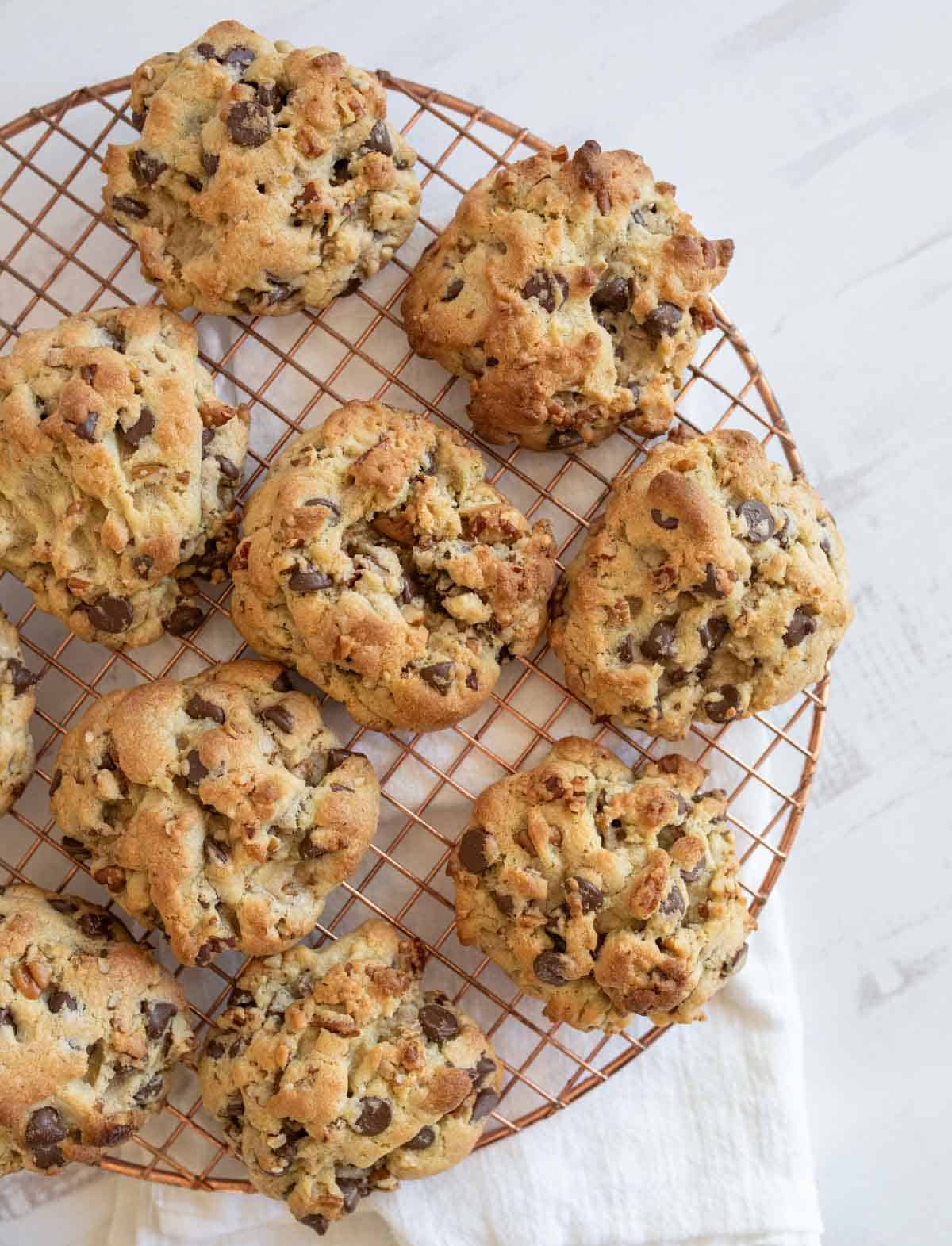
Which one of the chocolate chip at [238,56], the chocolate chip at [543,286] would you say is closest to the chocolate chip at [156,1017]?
the chocolate chip at [543,286]

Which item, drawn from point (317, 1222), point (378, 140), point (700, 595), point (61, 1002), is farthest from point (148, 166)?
point (317, 1222)

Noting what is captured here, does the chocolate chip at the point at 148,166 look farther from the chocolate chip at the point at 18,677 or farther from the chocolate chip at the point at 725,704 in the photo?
the chocolate chip at the point at 725,704

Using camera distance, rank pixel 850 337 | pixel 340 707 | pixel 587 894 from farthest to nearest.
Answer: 1. pixel 850 337
2. pixel 340 707
3. pixel 587 894

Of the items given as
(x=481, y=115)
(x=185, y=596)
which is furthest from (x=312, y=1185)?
(x=481, y=115)

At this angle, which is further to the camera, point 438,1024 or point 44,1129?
point 438,1024

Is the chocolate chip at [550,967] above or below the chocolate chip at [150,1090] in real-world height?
above

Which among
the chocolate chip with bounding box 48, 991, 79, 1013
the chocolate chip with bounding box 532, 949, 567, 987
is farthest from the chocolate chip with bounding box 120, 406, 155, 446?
the chocolate chip with bounding box 532, 949, 567, 987

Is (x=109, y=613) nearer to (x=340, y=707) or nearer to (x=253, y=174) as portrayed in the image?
(x=340, y=707)
